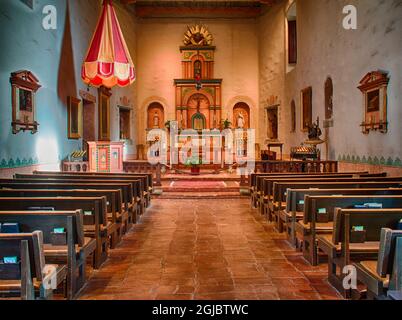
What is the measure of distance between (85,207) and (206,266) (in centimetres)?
136

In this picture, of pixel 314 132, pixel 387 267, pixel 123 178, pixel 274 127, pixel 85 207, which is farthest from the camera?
pixel 274 127

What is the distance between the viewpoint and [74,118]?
11.5 metres

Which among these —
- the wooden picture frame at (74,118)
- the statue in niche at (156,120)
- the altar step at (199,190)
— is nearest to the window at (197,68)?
the statue in niche at (156,120)

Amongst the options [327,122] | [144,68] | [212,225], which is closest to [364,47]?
[327,122]

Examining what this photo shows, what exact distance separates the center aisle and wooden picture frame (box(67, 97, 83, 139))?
5408mm

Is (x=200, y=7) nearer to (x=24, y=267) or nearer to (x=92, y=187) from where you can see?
(x=92, y=187)

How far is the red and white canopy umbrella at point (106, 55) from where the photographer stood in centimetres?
1024

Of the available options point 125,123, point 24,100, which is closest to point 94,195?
point 24,100

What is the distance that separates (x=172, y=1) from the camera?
1833 cm

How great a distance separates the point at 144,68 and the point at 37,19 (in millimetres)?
10015

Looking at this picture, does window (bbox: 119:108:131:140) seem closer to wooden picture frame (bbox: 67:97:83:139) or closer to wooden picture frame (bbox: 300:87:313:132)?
wooden picture frame (bbox: 67:97:83:139)

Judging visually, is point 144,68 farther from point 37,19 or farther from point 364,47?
point 364,47

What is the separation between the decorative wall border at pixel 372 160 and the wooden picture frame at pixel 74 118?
7.07 meters

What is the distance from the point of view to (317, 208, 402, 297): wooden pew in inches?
133
